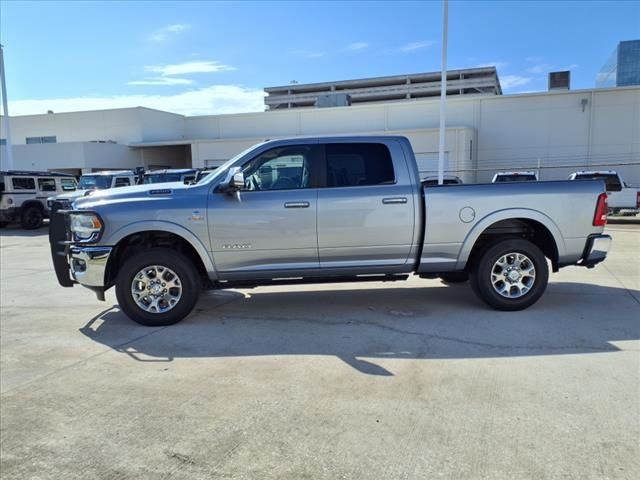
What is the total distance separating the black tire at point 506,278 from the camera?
19.2 ft

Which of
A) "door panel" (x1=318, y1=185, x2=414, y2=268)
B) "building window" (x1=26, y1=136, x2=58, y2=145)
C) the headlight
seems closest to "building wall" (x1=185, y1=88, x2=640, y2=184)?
"building window" (x1=26, y1=136, x2=58, y2=145)

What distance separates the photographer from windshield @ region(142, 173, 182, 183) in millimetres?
16308

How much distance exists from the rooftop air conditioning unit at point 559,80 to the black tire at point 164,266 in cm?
3463

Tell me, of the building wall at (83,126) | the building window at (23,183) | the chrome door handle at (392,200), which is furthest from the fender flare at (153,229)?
the building wall at (83,126)

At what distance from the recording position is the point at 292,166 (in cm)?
579

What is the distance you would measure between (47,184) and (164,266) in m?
16.9

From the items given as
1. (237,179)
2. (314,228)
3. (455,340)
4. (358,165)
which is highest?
(358,165)

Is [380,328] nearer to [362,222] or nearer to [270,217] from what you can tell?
[362,222]

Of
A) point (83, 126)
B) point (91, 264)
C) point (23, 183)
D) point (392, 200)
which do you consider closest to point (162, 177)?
point (23, 183)

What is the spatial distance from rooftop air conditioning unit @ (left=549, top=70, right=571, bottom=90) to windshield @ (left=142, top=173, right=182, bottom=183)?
28.2m

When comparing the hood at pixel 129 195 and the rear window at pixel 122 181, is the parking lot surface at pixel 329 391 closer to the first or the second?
the hood at pixel 129 195

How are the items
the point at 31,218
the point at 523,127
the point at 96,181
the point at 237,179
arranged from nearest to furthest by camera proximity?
the point at 237,179, the point at 96,181, the point at 31,218, the point at 523,127

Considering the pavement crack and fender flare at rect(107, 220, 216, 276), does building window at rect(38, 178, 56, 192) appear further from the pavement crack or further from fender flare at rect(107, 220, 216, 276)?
the pavement crack

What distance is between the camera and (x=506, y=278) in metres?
5.93
